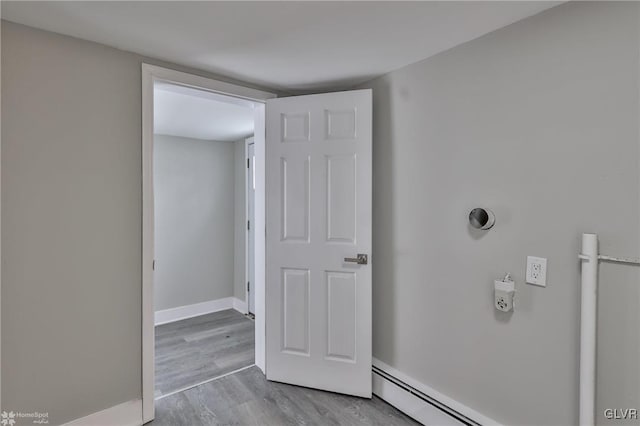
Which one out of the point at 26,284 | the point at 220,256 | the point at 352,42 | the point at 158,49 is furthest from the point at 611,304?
the point at 220,256

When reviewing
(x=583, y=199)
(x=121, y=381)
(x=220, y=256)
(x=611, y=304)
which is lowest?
(x=121, y=381)

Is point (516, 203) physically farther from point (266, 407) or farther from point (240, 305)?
point (240, 305)

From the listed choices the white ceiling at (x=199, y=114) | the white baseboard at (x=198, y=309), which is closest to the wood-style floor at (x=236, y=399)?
the white baseboard at (x=198, y=309)

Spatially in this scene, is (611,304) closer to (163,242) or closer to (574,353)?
(574,353)

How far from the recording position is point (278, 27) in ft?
5.26

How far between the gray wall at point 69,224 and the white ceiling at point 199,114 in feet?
1.41

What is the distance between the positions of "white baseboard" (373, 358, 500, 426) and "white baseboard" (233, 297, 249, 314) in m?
2.15

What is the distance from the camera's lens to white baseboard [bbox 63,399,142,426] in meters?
1.78

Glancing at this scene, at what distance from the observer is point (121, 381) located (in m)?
1.89

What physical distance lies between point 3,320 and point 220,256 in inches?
105
